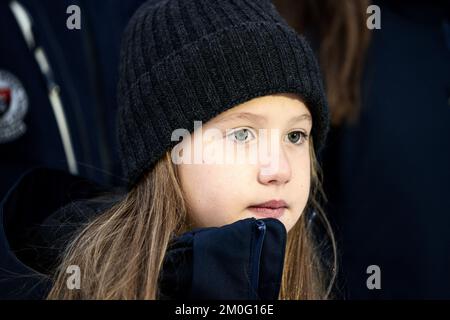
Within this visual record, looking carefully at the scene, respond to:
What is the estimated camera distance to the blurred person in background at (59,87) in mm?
1959

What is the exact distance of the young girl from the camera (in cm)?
129

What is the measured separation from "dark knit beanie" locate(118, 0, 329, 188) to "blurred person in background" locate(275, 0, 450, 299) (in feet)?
1.68

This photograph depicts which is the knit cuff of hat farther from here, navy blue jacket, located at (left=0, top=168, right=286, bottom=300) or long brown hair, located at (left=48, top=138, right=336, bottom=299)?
navy blue jacket, located at (left=0, top=168, right=286, bottom=300)

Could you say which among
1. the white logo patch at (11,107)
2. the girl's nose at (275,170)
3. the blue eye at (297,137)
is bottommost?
the girl's nose at (275,170)

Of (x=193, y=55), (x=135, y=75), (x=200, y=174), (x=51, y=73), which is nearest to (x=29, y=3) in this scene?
(x=51, y=73)

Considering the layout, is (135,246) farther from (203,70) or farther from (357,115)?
(357,115)

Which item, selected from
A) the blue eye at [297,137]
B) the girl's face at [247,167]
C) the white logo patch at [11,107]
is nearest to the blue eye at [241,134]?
the girl's face at [247,167]

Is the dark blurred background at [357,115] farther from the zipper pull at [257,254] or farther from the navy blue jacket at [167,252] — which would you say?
the zipper pull at [257,254]

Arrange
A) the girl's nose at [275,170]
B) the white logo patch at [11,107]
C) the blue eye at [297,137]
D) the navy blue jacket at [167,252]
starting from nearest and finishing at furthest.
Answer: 1. the navy blue jacket at [167,252]
2. the girl's nose at [275,170]
3. the blue eye at [297,137]
4. the white logo patch at [11,107]

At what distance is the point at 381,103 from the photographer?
2.03 meters

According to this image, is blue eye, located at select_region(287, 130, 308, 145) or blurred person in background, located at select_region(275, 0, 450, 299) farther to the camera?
blurred person in background, located at select_region(275, 0, 450, 299)

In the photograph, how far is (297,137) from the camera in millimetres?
1480

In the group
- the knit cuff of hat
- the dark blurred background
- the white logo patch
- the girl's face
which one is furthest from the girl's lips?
the white logo patch

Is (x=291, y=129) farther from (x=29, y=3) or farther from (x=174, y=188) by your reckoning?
(x=29, y=3)
